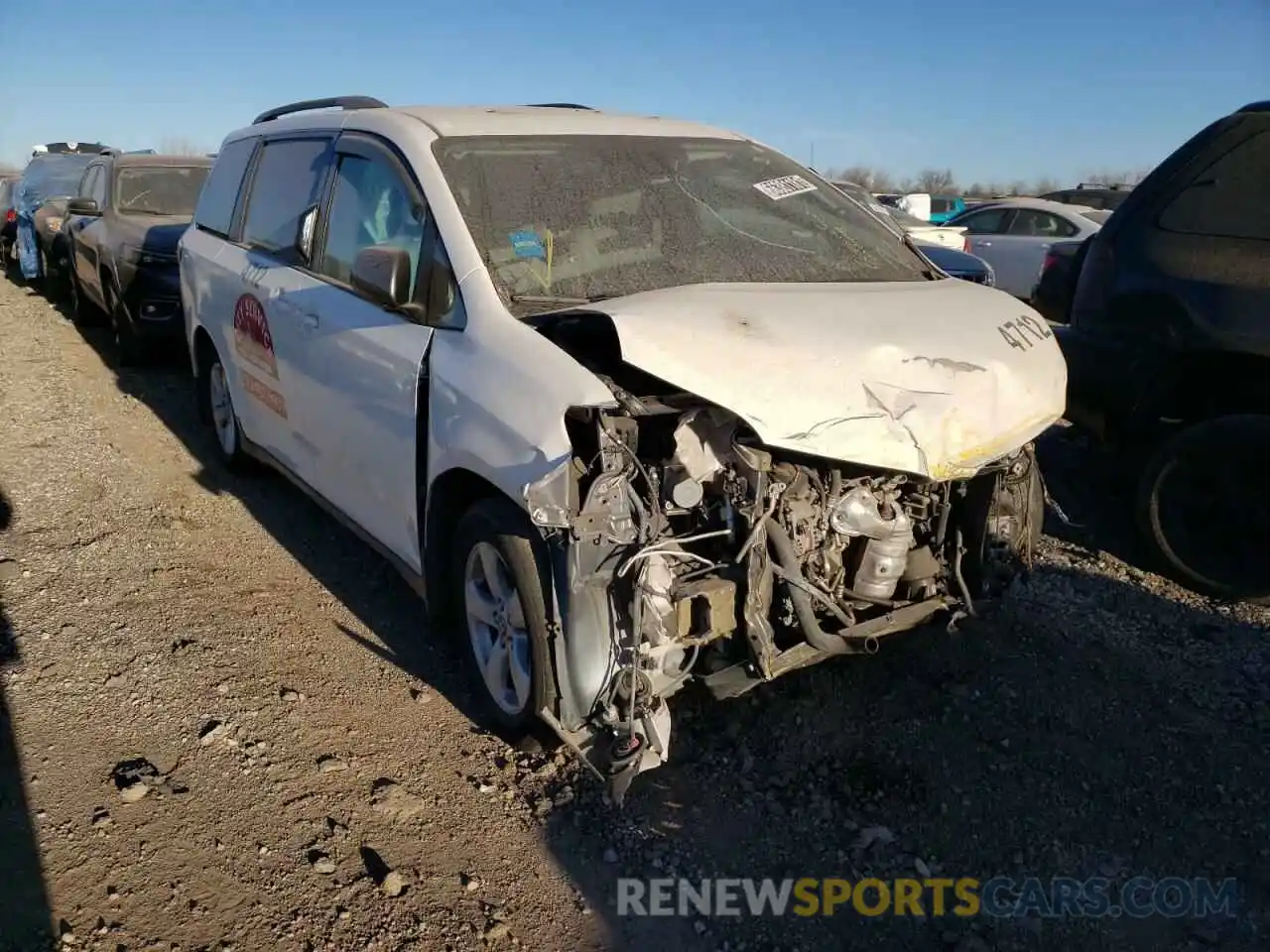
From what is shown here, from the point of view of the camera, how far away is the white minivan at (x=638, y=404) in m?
2.84

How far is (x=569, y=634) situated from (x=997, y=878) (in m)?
1.36

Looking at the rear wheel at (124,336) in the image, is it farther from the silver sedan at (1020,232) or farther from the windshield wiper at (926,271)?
the silver sedan at (1020,232)

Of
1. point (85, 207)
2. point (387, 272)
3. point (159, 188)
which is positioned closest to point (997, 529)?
point (387, 272)

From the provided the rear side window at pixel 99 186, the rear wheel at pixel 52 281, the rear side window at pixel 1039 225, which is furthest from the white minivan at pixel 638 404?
the rear side window at pixel 1039 225

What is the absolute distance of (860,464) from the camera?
2895 millimetres

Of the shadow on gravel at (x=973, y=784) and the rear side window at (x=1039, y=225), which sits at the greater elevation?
the rear side window at (x=1039, y=225)

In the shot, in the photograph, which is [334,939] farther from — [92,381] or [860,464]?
[92,381]

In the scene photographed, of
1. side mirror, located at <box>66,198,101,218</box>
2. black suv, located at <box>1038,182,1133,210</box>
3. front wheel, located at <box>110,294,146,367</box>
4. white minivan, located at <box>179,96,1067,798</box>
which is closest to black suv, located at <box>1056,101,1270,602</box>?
white minivan, located at <box>179,96,1067,798</box>

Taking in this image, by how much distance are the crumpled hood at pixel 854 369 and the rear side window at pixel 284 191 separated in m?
2.07

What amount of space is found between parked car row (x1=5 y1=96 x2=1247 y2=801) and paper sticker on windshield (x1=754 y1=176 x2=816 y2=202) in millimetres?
23

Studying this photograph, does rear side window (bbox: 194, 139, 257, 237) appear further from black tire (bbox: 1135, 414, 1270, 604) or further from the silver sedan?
the silver sedan

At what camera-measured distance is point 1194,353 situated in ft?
14.3

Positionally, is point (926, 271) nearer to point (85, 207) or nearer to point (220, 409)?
point (220, 409)

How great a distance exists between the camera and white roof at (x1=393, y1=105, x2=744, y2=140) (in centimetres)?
385
